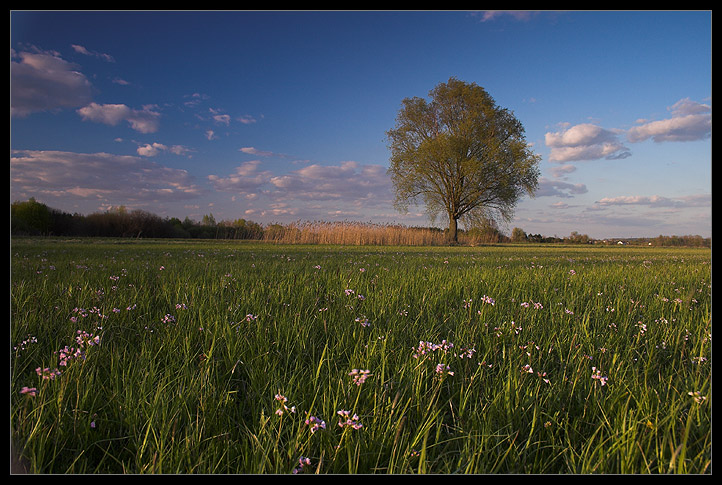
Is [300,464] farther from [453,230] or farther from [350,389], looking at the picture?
[453,230]

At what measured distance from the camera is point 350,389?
5.87 feet

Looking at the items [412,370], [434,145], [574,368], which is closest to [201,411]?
[412,370]

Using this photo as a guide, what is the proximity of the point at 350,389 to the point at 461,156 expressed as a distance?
41.7 metres

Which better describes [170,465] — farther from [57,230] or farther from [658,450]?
[57,230]

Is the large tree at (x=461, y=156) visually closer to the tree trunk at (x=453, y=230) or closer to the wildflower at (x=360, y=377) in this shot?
the tree trunk at (x=453, y=230)

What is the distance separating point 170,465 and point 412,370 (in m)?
1.24

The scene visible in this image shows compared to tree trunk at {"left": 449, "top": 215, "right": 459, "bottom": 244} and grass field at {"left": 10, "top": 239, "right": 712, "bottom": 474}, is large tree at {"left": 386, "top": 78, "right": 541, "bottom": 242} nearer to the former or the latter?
tree trunk at {"left": 449, "top": 215, "right": 459, "bottom": 244}

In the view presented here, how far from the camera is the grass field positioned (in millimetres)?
1393

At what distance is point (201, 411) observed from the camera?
5.66 feet

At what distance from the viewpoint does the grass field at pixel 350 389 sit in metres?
1.39

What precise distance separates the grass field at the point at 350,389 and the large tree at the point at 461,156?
38.6 m

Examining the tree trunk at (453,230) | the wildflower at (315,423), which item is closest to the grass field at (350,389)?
the wildflower at (315,423)

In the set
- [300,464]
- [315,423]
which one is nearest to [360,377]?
[315,423]
